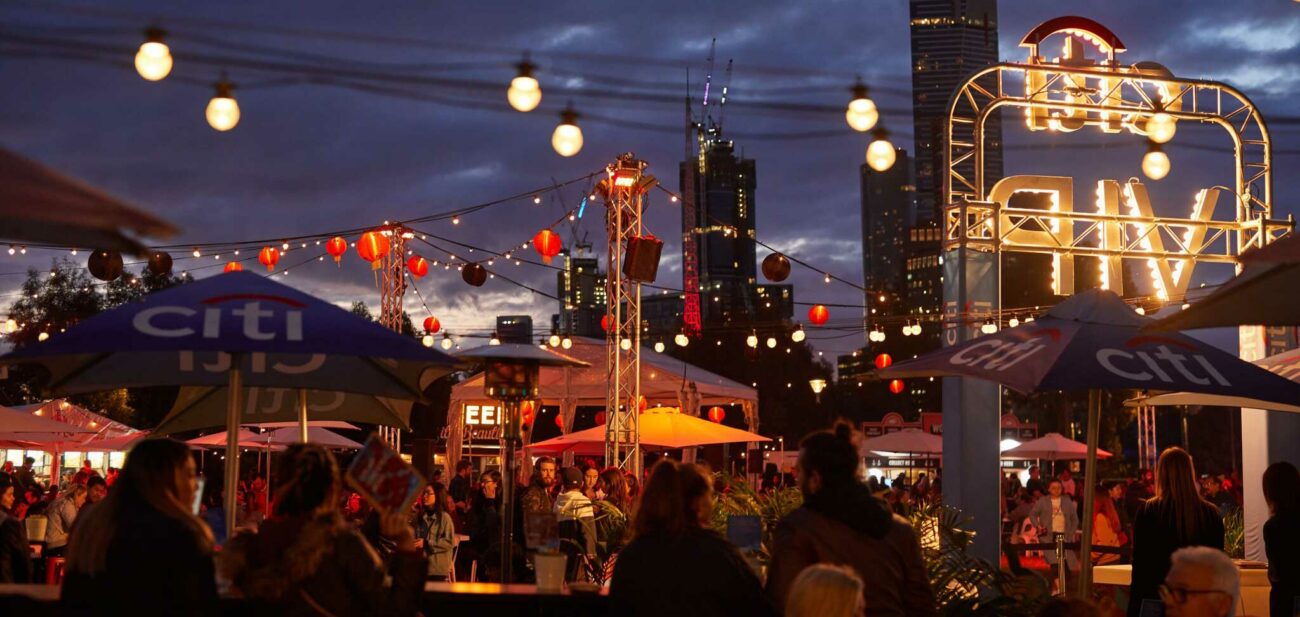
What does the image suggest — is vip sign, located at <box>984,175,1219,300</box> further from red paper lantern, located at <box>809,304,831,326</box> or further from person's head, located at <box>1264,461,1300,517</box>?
red paper lantern, located at <box>809,304,831,326</box>

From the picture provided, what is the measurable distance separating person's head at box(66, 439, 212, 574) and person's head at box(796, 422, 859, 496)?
2.16m

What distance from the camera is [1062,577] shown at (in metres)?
10.9

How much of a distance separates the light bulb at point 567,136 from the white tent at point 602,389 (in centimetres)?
1364

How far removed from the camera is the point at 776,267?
936 inches

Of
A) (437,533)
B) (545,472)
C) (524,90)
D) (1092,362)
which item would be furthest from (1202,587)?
(545,472)

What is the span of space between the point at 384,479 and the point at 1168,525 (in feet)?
15.2

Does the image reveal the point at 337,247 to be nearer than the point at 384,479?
No

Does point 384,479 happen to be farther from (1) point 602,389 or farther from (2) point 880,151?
(1) point 602,389

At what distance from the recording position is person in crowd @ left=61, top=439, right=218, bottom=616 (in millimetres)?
4395

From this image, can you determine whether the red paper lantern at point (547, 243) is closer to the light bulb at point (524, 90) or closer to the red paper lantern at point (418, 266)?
the red paper lantern at point (418, 266)

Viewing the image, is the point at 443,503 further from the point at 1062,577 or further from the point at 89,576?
the point at 89,576

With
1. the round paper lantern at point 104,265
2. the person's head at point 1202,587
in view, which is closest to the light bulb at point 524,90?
the person's head at point 1202,587

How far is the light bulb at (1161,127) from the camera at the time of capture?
16.5 metres

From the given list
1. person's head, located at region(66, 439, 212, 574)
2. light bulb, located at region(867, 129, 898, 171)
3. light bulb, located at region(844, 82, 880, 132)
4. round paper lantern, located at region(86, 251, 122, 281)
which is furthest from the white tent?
person's head, located at region(66, 439, 212, 574)
